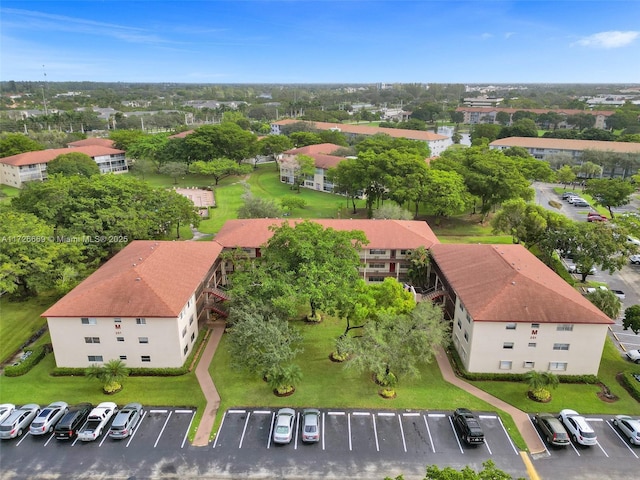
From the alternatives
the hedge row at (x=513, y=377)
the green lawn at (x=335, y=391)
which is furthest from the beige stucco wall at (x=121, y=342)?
the hedge row at (x=513, y=377)

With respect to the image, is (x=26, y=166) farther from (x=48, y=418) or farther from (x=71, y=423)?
(x=71, y=423)

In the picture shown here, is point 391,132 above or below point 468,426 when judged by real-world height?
above

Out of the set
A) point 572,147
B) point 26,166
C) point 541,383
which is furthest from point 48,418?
point 572,147

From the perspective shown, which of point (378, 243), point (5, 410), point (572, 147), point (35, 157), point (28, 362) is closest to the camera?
point (5, 410)

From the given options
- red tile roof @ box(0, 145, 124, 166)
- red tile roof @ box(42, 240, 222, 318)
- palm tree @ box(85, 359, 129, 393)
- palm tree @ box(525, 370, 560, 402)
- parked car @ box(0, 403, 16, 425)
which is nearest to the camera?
parked car @ box(0, 403, 16, 425)

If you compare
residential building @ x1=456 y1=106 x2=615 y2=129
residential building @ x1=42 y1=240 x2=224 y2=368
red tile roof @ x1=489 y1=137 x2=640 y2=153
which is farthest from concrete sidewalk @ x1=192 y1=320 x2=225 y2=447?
residential building @ x1=456 y1=106 x2=615 y2=129

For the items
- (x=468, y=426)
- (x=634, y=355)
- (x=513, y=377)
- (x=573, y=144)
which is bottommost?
(x=513, y=377)

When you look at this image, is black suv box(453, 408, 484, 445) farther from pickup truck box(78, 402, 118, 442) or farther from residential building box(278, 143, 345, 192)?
residential building box(278, 143, 345, 192)
